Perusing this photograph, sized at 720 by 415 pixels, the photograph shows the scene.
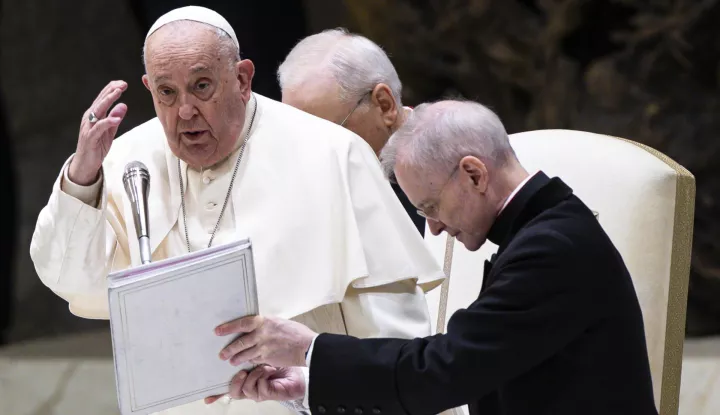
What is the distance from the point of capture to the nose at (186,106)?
303cm

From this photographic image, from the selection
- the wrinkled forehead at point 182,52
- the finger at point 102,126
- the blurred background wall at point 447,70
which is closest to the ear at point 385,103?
the wrinkled forehead at point 182,52

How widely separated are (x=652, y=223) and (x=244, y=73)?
4.10ft

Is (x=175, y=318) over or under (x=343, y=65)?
under

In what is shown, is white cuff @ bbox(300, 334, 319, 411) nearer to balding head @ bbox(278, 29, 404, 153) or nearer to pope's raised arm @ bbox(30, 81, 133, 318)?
pope's raised arm @ bbox(30, 81, 133, 318)

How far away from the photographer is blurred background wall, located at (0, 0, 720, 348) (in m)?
5.82

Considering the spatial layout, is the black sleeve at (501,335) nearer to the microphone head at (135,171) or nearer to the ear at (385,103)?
the microphone head at (135,171)

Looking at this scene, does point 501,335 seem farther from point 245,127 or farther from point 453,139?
point 245,127

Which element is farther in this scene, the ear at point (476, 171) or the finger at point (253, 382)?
the finger at point (253, 382)

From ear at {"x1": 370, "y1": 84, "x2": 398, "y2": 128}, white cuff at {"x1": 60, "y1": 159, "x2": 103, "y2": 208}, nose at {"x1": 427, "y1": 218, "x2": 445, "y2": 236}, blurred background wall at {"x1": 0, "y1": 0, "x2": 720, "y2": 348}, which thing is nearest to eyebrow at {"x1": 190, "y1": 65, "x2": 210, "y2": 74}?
white cuff at {"x1": 60, "y1": 159, "x2": 103, "y2": 208}

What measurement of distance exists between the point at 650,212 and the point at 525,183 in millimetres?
996

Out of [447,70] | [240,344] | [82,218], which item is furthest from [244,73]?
[447,70]

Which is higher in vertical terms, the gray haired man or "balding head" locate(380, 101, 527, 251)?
the gray haired man

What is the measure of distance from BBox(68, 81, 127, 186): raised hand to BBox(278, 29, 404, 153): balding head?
1151mm

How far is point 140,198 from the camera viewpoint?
286 cm
